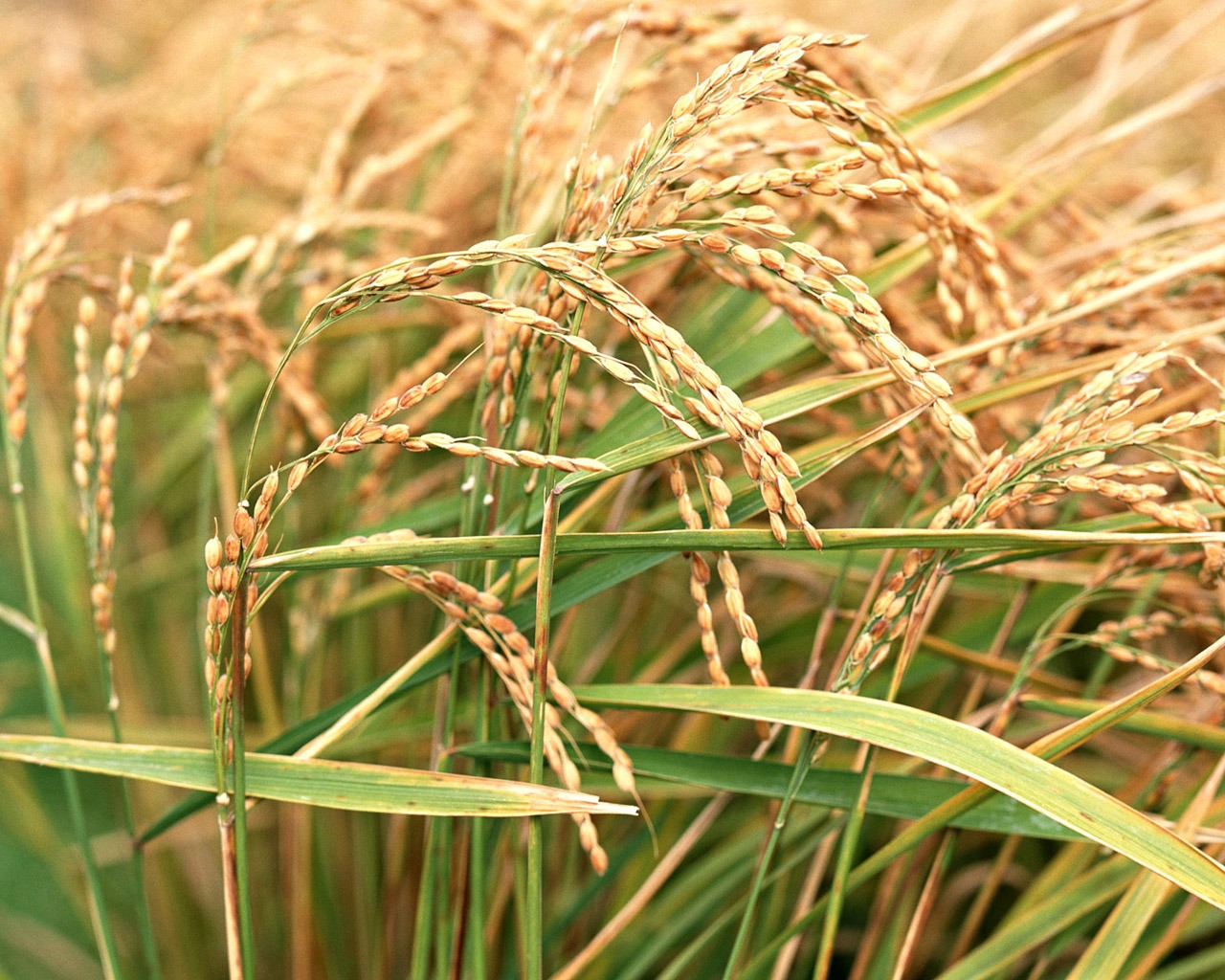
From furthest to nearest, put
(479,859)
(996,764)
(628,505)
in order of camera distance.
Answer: (628,505) < (479,859) < (996,764)

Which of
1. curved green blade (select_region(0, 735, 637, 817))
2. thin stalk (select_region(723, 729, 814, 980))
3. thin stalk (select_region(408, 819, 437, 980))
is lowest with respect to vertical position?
thin stalk (select_region(408, 819, 437, 980))

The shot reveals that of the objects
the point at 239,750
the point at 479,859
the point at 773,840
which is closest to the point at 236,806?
the point at 239,750

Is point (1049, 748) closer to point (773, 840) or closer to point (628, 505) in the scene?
point (773, 840)

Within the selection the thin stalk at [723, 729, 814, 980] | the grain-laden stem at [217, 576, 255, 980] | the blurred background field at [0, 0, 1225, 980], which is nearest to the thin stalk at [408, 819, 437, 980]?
the blurred background field at [0, 0, 1225, 980]

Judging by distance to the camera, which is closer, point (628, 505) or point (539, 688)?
point (539, 688)

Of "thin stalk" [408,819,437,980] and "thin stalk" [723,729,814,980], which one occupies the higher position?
"thin stalk" [723,729,814,980]

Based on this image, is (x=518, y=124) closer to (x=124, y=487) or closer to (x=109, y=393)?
(x=109, y=393)

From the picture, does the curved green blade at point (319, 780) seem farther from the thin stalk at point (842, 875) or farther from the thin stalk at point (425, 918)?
the thin stalk at point (842, 875)

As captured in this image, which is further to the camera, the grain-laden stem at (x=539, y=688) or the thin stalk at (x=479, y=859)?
the thin stalk at (x=479, y=859)

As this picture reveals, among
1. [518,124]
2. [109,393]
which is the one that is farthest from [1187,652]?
[109,393]

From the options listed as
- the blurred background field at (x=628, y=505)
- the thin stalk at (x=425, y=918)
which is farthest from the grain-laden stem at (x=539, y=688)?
the thin stalk at (x=425, y=918)

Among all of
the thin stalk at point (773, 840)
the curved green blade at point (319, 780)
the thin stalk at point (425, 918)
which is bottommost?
the thin stalk at point (425, 918)

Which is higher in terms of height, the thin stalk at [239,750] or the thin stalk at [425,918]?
the thin stalk at [239,750]

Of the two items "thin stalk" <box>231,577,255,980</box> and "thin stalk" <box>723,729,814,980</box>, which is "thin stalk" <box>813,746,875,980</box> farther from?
"thin stalk" <box>231,577,255,980</box>
